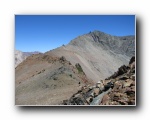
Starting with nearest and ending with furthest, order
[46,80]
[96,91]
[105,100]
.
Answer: [105,100] < [96,91] < [46,80]

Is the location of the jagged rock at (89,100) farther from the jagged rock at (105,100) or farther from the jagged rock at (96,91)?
the jagged rock at (105,100)

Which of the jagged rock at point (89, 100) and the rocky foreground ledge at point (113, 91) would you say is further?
the jagged rock at point (89, 100)

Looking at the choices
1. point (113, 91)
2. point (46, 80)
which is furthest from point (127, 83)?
point (46, 80)

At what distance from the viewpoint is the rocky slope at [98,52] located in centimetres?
1344

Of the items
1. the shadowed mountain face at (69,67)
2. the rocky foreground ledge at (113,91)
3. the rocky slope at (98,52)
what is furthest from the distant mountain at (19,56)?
the rocky foreground ledge at (113,91)

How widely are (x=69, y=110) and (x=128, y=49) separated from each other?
1789mm

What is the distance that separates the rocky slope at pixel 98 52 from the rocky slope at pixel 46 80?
0.17 meters

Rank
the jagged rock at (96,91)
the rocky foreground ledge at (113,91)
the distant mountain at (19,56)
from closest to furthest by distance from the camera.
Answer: the rocky foreground ledge at (113,91), the distant mountain at (19,56), the jagged rock at (96,91)

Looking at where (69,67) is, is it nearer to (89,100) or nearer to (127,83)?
(89,100)

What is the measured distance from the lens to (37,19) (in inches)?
531

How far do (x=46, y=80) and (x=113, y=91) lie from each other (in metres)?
1.48

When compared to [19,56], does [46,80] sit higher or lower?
lower

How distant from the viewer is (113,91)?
1345 centimetres

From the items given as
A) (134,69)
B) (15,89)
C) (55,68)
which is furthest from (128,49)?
(15,89)
